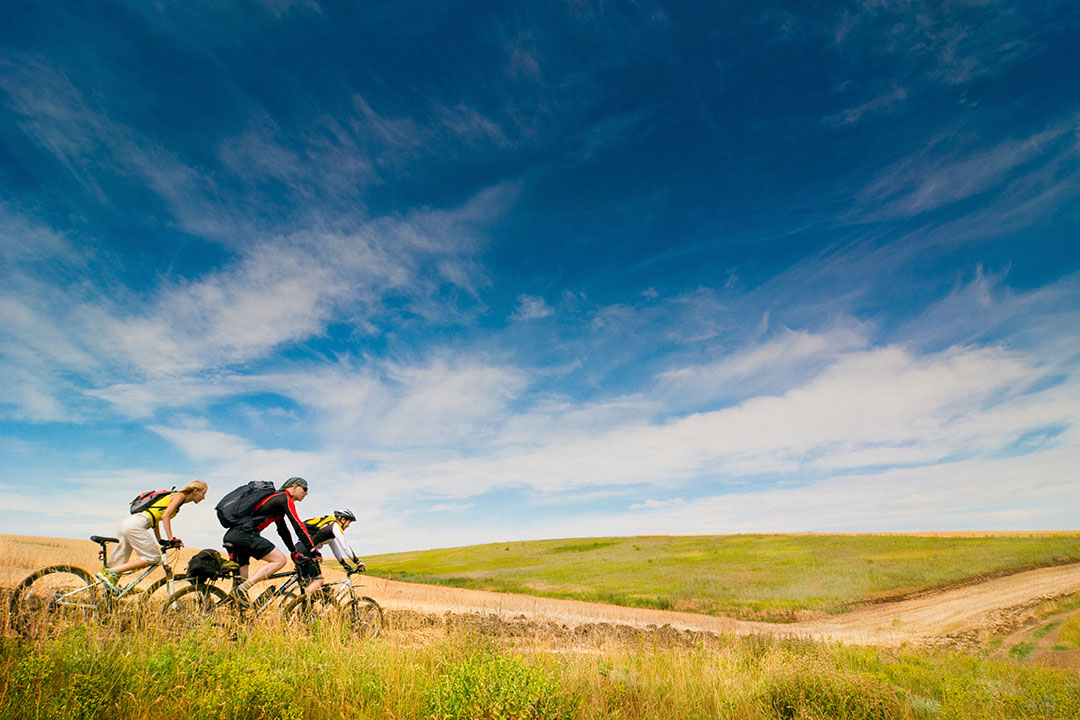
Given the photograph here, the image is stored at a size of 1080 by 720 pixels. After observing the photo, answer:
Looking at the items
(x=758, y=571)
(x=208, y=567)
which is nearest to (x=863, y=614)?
(x=758, y=571)

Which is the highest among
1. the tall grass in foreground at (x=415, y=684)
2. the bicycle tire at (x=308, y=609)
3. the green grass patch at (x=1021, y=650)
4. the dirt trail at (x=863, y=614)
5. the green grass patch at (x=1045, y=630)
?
the bicycle tire at (x=308, y=609)

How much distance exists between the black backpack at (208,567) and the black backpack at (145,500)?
1121 millimetres

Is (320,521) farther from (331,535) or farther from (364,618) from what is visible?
(364,618)

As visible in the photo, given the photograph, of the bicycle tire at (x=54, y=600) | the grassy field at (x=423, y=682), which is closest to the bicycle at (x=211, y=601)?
the grassy field at (x=423, y=682)

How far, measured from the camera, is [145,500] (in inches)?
352

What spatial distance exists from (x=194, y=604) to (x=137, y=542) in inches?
54.9

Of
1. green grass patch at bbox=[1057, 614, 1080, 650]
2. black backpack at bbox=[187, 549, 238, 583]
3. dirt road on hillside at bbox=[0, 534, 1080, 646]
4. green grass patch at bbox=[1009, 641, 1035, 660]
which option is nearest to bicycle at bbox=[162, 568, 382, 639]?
black backpack at bbox=[187, 549, 238, 583]

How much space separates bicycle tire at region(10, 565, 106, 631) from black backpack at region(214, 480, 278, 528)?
1863 mm

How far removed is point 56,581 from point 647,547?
59.7 m

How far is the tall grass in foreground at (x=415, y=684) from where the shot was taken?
526cm

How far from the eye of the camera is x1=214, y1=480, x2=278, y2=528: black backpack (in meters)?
9.45

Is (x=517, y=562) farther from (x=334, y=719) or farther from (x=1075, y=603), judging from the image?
(x=334, y=719)

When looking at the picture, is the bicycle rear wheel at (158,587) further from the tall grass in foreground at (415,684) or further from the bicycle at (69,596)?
the tall grass in foreground at (415,684)

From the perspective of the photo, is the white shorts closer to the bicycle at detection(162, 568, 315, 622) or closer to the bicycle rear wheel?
the bicycle rear wheel
